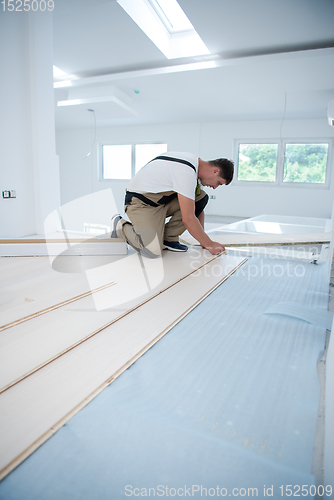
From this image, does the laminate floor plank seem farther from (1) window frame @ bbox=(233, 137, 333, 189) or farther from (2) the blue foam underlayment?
(1) window frame @ bbox=(233, 137, 333, 189)

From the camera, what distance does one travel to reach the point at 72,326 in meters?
1.19

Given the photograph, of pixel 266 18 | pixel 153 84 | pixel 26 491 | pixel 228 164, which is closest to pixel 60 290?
pixel 26 491

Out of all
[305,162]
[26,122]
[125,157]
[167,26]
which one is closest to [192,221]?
[26,122]

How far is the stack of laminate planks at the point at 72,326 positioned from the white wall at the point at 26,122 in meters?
0.95

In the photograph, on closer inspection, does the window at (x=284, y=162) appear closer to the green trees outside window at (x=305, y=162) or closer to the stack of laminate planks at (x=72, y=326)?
the green trees outside window at (x=305, y=162)

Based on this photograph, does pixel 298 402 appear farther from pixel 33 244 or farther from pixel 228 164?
pixel 33 244

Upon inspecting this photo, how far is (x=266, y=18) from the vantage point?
11.0ft

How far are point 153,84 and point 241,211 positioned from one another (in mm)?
4061

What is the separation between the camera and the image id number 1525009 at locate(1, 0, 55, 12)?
8.72 ft

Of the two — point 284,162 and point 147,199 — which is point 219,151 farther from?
point 147,199

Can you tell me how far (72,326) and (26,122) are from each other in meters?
2.48

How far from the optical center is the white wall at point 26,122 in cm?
274
